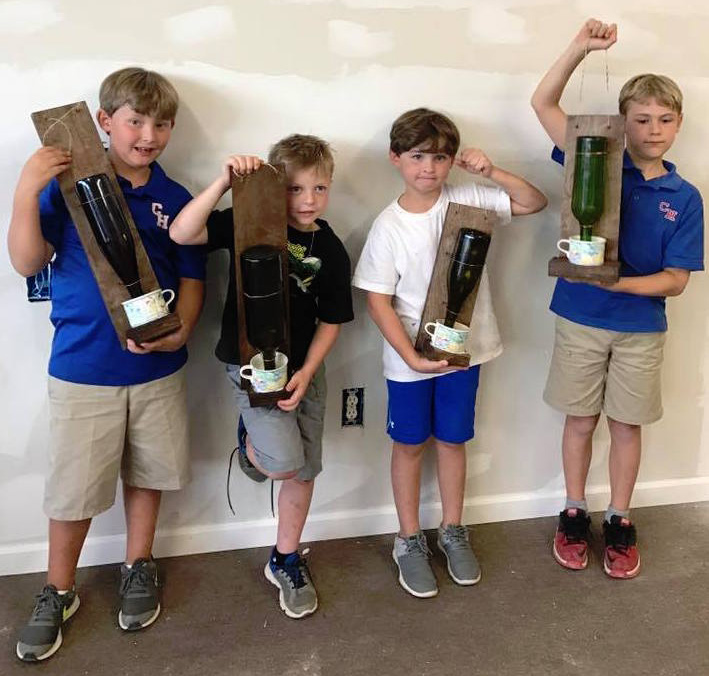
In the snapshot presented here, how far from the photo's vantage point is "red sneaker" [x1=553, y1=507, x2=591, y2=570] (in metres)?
2.02

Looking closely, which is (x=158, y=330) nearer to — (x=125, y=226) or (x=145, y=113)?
(x=125, y=226)

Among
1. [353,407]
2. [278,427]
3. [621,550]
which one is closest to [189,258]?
[278,427]

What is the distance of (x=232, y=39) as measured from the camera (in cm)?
167

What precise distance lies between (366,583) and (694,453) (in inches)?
45.7

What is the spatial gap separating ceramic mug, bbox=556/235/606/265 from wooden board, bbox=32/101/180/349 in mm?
922

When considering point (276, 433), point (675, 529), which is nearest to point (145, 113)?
point (276, 433)

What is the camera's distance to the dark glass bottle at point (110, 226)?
1476mm

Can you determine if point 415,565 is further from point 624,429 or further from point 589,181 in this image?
point 589,181

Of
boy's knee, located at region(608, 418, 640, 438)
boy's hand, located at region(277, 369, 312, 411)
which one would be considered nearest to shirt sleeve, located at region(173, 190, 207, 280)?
boy's hand, located at region(277, 369, 312, 411)

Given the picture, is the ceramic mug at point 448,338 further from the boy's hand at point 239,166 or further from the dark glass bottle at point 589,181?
the boy's hand at point 239,166

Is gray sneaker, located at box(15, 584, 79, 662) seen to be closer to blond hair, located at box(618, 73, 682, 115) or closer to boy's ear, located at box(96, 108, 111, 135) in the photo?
boy's ear, located at box(96, 108, 111, 135)

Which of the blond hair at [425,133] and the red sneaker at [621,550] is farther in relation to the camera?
the red sneaker at [621,550]

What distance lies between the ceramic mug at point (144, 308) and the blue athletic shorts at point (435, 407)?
0.65 metres

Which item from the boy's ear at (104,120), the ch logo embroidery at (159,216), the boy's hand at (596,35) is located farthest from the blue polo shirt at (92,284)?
the boy's hand at (596,35)
